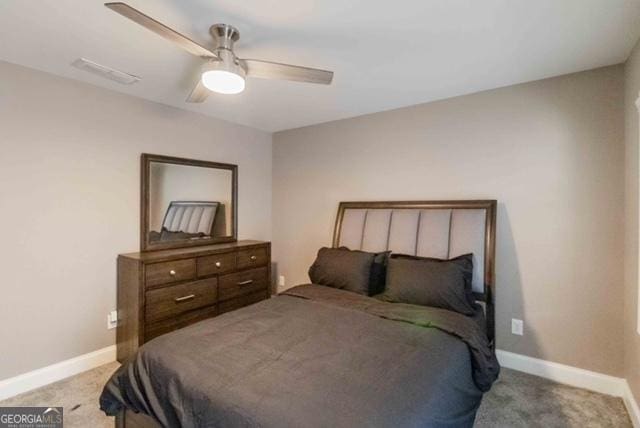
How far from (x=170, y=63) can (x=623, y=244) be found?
3.42 metres

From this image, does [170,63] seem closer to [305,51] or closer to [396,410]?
[305,51]

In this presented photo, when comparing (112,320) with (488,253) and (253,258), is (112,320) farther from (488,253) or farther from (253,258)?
(488,253)

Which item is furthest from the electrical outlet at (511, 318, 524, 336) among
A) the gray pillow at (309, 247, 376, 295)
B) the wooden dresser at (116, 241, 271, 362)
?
the wooden dresser at (116, 241, 271, 362)

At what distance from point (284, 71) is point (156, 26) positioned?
69cm

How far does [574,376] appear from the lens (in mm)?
2338

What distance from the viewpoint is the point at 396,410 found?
3.85 feet

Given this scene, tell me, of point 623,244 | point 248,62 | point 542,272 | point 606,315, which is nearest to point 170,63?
point 248,62

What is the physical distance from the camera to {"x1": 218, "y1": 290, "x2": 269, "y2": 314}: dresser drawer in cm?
317

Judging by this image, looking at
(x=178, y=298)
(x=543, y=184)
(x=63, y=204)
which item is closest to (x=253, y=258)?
(x=178, y=298)

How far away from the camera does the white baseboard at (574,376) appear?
2076mm

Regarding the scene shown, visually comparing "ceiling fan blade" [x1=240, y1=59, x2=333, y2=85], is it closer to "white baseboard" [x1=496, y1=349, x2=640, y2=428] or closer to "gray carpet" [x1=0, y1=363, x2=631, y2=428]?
"gray carpet" [x1=0, y1=363, x2=631, y2=428]

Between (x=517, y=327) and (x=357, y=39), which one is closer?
(x=357, y=39)

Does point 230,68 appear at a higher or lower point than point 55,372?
higher

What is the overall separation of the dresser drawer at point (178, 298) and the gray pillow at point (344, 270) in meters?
1.01
